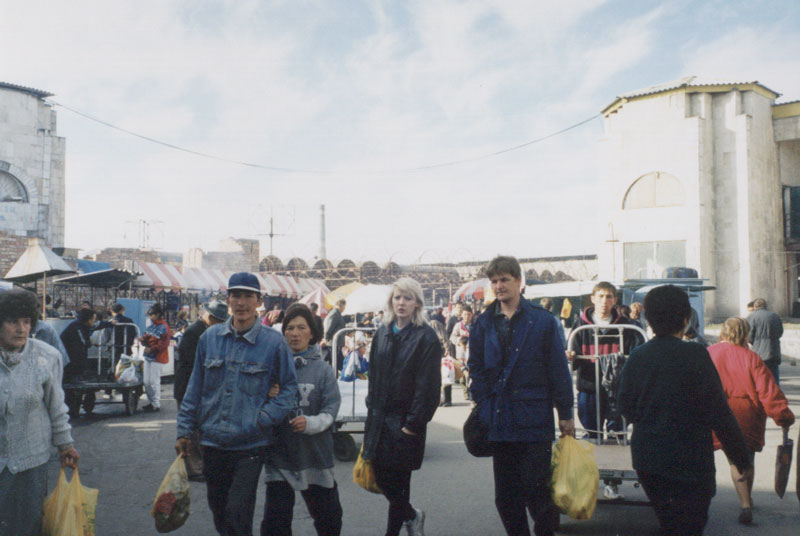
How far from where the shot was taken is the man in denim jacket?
3461mm

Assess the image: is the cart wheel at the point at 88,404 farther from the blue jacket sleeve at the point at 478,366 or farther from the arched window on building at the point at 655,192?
the arched window on building at the point at 655,192

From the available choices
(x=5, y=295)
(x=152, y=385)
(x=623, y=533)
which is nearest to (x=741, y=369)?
(x=623, y=533)

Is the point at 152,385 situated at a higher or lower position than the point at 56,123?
lower

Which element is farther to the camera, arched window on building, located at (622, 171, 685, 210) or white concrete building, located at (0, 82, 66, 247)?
white concrete building, located at (0, 82, 66, 247)

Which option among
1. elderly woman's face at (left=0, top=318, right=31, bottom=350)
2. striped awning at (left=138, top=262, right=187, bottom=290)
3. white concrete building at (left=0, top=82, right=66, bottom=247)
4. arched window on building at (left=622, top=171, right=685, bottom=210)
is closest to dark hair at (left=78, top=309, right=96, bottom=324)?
elderly woman's face at (left=0, top=318, right=31, bottom=350)

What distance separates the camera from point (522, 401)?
3771 mm

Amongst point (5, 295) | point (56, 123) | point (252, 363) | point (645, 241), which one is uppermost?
point (56, 123)

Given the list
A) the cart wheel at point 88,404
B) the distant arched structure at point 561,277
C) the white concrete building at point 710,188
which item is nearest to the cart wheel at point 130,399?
the cart wheel at point 88,404

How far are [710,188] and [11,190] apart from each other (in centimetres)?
2960

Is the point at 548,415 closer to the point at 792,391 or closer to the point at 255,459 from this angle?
the point at 255,459

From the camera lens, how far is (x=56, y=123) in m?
30.8

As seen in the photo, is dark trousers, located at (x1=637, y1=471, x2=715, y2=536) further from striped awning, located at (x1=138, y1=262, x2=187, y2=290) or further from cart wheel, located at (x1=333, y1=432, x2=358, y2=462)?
striped awning, located at (x1=138, y1=262, x2=187, y2=290)

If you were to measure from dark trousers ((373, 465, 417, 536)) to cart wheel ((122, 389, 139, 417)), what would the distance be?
7.62 meters

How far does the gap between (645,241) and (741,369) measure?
2433 centimetres
